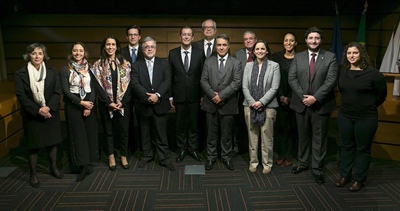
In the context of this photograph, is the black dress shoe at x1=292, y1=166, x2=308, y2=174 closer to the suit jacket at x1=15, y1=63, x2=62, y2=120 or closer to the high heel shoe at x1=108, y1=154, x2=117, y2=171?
the high heel shoe at x1=108, y1=154, x2=117, y2=171

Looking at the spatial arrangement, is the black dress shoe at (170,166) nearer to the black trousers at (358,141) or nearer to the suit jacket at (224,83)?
the suit jacket at (224,83)

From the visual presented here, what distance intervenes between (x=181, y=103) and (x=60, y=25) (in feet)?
11.5

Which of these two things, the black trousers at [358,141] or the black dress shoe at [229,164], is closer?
the black trousers at [358,141]

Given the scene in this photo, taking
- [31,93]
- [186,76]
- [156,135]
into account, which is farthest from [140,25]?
[31,93]

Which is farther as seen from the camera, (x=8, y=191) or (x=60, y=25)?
(x=60, y=25)

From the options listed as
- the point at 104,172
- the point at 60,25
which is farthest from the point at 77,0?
the point at 104,172

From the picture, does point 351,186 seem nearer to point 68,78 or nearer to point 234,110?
point 234,110

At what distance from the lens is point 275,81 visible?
142 inches

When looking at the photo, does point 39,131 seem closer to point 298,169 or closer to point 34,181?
point 34,181

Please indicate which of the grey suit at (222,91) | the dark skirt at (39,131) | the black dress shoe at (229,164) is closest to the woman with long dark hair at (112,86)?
the dark skirt at (39,131)

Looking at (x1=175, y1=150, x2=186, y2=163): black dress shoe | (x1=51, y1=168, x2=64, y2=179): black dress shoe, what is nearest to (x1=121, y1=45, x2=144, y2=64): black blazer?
(x1=175, y1=150, x2=186, y2=163): black dress shoe

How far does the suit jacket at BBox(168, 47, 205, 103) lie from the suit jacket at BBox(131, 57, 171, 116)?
15 cm

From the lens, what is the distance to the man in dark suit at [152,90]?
3752 millimetres

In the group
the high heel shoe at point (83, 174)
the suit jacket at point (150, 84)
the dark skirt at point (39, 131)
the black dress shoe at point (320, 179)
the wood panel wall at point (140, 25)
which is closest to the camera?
the dark skirt at point (39, 131)
